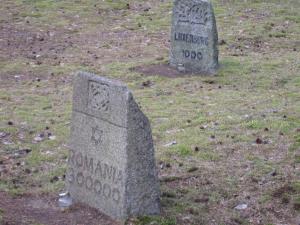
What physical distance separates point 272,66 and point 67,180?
21.6ft

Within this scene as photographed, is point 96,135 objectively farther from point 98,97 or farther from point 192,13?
point 192,13

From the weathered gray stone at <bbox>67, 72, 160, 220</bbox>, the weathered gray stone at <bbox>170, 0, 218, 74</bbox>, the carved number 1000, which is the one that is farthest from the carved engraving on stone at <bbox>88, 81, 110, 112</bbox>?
the carved number 1000

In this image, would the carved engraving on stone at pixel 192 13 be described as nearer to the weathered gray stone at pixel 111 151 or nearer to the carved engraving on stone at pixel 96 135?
the weathered gray stone at pixel 111 151

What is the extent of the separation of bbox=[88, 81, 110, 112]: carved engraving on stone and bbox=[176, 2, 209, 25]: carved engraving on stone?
6.24 meters

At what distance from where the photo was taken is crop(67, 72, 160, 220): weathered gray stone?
18.9ft

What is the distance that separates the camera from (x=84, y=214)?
621 cm

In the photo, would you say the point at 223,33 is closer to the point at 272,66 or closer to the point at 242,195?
the point at 272,66

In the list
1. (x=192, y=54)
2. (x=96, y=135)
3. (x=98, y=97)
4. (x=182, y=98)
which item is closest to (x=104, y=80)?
(x=98, y=97)

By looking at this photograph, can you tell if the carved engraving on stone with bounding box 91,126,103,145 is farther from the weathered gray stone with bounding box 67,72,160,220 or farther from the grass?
the grass

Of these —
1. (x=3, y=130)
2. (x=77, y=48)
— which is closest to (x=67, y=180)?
(x=3, y=130)

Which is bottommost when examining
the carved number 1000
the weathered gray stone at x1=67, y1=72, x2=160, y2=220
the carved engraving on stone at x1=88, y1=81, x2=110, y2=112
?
the carved number 1000

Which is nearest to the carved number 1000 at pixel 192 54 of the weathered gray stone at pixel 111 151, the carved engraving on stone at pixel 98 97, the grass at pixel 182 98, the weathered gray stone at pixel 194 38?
the weathered gray stone at pixel 194 38

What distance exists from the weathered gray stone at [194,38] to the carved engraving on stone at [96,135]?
20.3 feet

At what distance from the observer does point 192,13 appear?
1230 cm
